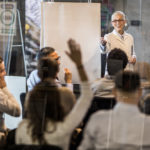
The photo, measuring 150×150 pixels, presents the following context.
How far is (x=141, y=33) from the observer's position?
6.10ft

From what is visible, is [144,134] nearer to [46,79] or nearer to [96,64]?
[96,64]

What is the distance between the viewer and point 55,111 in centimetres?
162

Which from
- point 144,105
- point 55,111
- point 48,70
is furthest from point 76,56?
point 144,105

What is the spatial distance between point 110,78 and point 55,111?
28 cm

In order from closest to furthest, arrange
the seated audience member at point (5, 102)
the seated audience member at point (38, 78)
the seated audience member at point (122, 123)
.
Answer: the seated audience member at point (122, 123), the seated audience member at point (38, 78), the seated audience member at point (5, 102)

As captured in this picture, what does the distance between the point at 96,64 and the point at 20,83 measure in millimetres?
412

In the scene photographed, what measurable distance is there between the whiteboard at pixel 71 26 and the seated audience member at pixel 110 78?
0.22 ft

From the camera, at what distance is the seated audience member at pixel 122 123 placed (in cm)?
155

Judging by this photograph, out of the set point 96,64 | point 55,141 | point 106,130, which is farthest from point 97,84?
point 55,141

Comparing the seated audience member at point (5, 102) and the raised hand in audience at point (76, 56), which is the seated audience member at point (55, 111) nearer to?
the raised hand in audience at point (76, 56)

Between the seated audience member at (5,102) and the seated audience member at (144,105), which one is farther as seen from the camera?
the seated audience member at (5,102)

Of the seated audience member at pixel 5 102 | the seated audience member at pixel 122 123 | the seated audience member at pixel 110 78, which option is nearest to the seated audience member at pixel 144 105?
the seated audience member at pixel 122 123

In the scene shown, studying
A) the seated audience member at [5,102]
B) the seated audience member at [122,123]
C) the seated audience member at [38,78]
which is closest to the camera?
the seated audience member at [122,123]

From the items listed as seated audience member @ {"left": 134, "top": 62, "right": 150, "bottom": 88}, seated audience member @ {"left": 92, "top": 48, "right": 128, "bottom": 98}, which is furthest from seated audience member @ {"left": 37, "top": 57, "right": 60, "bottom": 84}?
seated audience member @ {"left": 134, "top": 62, "right": 150, "bottom": 88}
